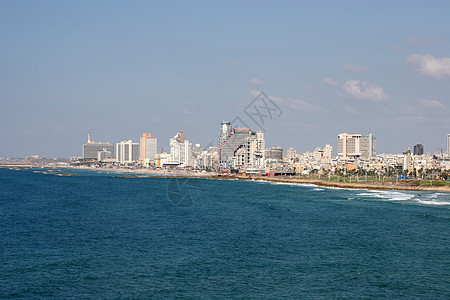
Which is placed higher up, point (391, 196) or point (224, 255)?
point (391, 196)

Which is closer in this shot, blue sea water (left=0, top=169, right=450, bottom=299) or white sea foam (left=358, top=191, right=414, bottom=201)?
blue sea water (left=0, top=169, right=450, bottom=299)

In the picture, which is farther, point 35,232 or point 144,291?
point 35,232

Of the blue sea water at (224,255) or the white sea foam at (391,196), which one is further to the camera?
the white sea foam at (391,196)

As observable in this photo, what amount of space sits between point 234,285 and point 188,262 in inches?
202

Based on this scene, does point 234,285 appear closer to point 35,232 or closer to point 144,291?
point 144,291

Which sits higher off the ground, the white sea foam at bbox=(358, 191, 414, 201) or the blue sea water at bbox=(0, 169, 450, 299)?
the white sea foam at bbox=(358, 191, 414, 201)

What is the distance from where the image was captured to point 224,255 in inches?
1152

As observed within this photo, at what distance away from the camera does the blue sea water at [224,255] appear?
22.4 metres

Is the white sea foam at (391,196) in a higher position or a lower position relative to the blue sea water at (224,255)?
higher

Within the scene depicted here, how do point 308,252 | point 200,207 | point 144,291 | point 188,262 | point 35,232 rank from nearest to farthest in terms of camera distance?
point 144,291
point 188,262
point 308,252
point 35,232
point 200,207

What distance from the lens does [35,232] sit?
37188 millimetres

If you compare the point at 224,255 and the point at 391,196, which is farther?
the point at 391,196

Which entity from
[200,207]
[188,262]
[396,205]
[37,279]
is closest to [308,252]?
[188,262]

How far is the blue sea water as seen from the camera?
22.4m
